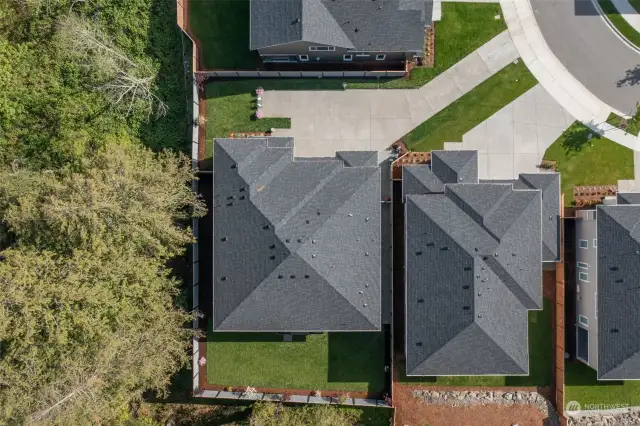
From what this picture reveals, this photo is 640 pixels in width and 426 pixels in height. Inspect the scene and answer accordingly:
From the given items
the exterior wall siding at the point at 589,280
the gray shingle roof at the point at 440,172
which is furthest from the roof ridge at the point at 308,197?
the exterior wall siding at the point at 589,280

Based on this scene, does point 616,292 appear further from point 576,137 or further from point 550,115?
point 550,115

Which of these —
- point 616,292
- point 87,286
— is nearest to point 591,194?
point 616,292

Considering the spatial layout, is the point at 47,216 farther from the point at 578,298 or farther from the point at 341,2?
the point at 578,298

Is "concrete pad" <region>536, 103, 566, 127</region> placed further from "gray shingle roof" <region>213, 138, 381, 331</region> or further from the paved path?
"gray shingle roof" <region>213, 138, 381, 331</region>

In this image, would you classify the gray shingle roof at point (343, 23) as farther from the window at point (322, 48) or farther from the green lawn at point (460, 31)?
the green lawn at point (460, 31)

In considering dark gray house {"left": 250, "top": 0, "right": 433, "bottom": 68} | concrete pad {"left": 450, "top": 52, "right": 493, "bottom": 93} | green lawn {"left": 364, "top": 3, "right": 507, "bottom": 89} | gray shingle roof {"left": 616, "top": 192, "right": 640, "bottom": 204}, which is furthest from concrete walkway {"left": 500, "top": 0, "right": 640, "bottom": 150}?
dark gray house {"left": 250, "top": 0, "right": 433, "bottom": 68}

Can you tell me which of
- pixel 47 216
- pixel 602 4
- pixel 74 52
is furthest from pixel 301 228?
pixel 602 4
